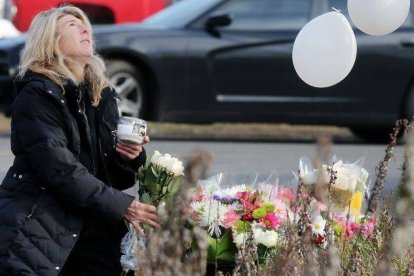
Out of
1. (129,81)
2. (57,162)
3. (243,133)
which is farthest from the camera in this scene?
(243,133)

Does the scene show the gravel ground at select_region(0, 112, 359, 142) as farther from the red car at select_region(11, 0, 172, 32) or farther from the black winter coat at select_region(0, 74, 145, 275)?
the black winter coat at select_region(0, 74, 145, 275)

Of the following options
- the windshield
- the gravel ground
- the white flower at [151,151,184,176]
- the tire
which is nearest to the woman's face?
the white flower at [151,151,184,176]

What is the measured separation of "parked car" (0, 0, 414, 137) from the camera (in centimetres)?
1138

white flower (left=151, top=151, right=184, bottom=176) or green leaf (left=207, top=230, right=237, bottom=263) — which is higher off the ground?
white flower (left=151, top=151, right=184, bottom=176)

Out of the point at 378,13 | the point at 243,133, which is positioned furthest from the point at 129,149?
the point at 243,133

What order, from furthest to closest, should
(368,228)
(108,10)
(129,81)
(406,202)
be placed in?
(108,10) < (129,81) < (368,228) < (406,202)

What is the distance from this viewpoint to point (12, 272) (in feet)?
13.3

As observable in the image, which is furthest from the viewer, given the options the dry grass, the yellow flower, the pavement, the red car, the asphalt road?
the red car

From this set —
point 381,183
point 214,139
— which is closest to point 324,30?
point 381,183

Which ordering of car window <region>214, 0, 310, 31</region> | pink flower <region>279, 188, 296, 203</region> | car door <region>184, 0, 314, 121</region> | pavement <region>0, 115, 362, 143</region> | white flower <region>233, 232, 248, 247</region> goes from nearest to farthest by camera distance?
white flower <region>233, 232, 248, 247</region>, pink flower <region>279, 188, 296, 203</region>, car door <region>184, 0, 314, 121</region>, car window <region>214, 0, 310, 31</region>, pavement <region>0, 115, 362, 143</region>

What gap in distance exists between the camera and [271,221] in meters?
4.57

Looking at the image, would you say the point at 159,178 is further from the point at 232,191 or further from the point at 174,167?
the point at 232,191

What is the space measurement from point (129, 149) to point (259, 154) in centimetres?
648

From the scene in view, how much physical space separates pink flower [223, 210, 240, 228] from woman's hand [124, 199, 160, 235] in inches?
18.1
